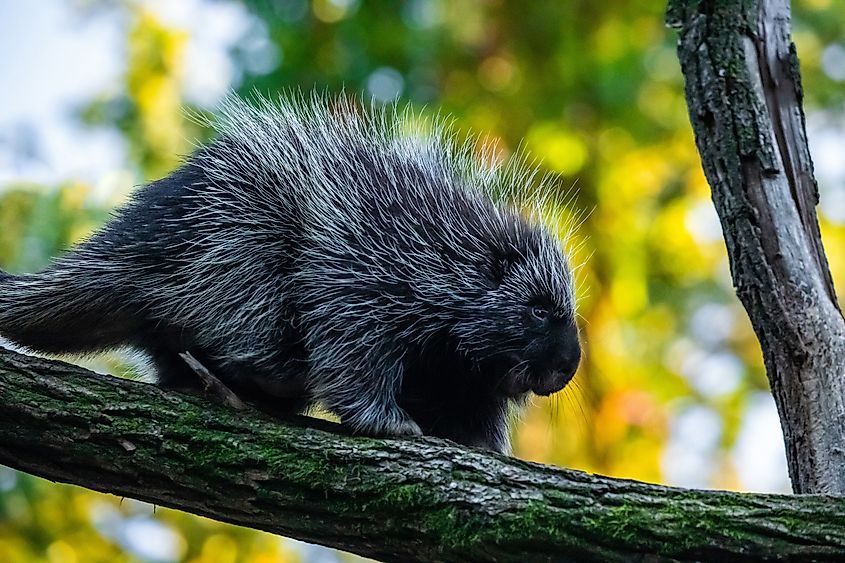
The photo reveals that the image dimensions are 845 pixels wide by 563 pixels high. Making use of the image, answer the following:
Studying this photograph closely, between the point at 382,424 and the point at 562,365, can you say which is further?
the point at 562,365

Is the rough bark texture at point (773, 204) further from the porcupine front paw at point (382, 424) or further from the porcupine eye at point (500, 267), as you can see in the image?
the porcupine front paw at point (382, 424)

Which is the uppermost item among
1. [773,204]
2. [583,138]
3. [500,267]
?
[583,138]

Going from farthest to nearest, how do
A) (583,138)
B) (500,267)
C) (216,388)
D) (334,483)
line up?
(583,138), (500,267), (216,388), (334,483)

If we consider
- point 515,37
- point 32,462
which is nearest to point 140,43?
point 515,37

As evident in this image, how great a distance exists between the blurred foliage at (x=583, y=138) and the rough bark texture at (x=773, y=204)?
3388mm

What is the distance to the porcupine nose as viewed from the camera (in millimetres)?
3361

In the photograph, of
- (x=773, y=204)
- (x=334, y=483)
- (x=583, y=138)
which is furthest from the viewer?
(x=583, y=138)

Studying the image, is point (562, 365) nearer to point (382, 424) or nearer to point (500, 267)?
point (500, 267)

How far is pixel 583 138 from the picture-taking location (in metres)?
8.26

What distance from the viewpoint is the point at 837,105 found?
26.4ft

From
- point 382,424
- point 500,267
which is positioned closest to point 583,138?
point 500,267

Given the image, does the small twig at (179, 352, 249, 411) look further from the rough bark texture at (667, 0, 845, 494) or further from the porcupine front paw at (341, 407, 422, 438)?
the rough bark texture at (667, 0, 845, 494)

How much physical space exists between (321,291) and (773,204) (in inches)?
61.1

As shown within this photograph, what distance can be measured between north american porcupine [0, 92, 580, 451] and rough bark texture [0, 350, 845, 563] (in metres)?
0.31
